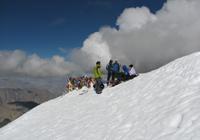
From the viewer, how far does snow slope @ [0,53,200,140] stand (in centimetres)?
1323

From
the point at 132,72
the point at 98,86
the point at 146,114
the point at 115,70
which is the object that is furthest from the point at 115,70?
the point at 146,114

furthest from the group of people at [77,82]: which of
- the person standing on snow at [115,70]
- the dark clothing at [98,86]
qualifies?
the dark clothing at [98,86]

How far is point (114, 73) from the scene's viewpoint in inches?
1387

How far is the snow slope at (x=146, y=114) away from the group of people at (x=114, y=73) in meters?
5.43

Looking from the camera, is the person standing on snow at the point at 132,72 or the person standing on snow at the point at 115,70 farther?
the person standing on snow at the point at 115,70

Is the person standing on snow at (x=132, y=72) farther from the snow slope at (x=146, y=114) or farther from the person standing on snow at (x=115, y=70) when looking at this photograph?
the snow slope at (x=146, y=114)

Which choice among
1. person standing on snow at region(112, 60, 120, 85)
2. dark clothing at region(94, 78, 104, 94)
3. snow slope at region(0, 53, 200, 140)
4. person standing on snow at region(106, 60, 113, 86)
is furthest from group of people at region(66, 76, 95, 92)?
snow slope at region(0, 53, 200, 140)

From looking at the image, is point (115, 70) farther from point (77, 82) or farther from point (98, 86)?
point (77, 82)

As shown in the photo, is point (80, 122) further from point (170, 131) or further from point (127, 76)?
point (127, 76)

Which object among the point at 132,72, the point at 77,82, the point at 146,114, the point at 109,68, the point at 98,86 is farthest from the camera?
the point at 77,82

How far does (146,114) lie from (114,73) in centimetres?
1880

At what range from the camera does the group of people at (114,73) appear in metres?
33.2

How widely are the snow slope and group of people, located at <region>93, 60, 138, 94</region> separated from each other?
5.43 meters

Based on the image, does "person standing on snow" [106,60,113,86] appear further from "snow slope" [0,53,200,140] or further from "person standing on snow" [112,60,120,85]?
"snow slope" [0,53,200,140]
